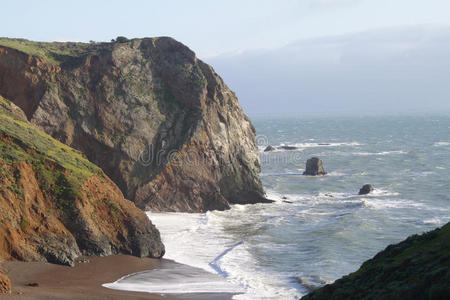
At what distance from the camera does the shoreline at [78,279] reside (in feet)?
80.4

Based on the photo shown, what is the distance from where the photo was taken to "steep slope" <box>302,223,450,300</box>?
15680mm

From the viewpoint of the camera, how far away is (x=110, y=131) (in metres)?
48.8

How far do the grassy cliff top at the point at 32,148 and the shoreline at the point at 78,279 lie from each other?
585 cm

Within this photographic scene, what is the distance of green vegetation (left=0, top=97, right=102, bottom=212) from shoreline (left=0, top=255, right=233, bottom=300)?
3970 mm

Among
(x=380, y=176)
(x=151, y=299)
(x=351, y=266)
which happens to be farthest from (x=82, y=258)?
(x=380, y=176)

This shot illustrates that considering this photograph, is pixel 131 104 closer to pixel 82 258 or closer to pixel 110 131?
pixel 110 131

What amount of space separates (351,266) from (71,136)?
26075 millimetres

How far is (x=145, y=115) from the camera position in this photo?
51000 millimetres

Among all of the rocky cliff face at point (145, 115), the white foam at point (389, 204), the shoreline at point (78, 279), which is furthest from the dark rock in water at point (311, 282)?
the white foam at point (389, 204)

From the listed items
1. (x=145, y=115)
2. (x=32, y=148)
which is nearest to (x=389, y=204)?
(x=145, y=115)

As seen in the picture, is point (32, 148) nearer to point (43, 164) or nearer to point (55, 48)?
point (43, 164)

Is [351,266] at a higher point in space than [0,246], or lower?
lower

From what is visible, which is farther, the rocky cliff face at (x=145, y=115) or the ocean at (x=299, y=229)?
the rocky cliff face at (x=145, y=115)

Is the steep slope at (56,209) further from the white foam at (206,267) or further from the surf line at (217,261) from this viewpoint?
the surf line at (217,261)
